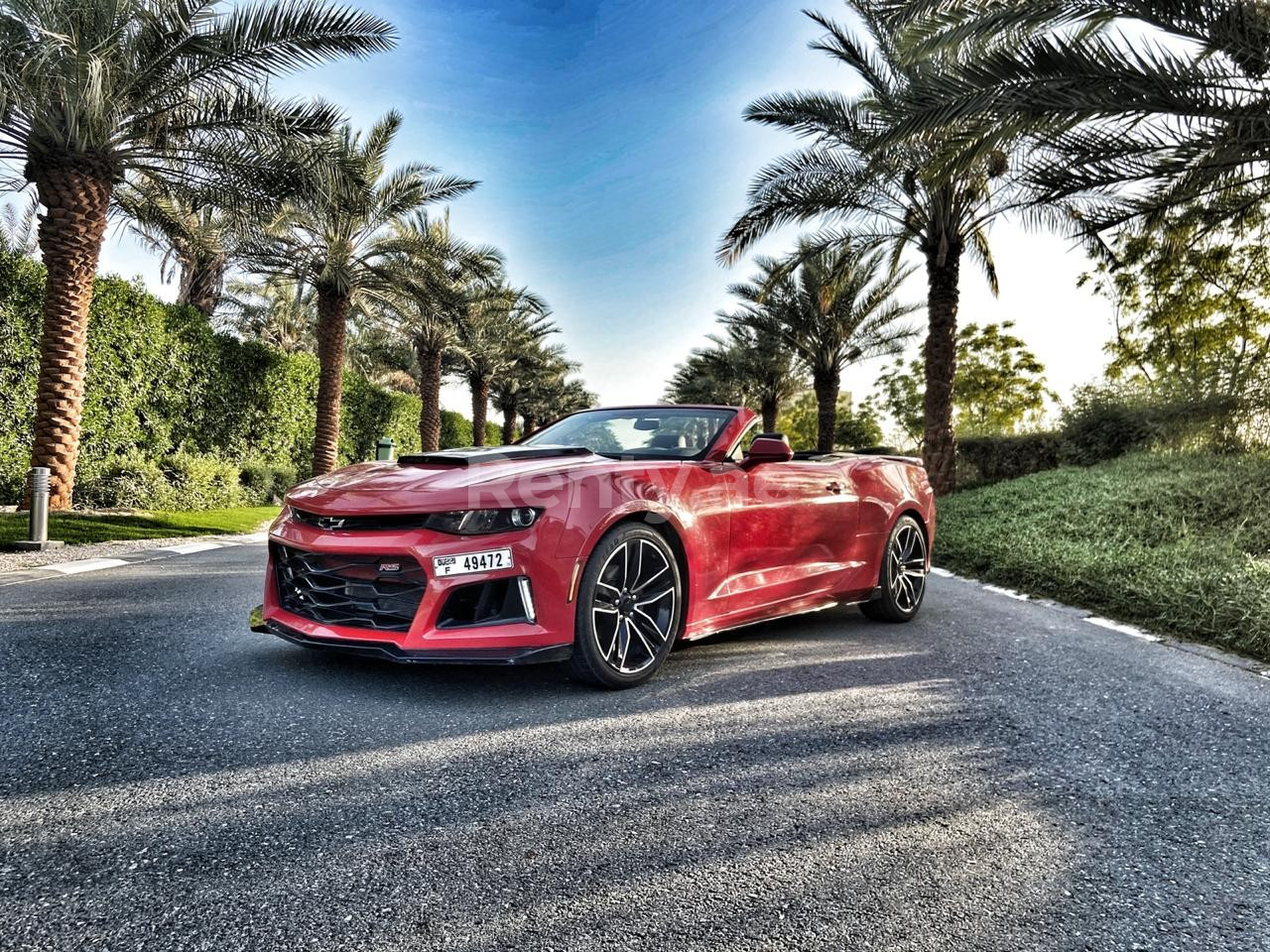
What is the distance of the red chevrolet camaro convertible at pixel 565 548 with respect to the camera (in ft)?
11.3

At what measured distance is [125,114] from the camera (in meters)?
11.5

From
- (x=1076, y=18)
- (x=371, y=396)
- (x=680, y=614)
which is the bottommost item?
(x=680, y=614)

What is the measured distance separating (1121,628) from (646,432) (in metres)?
3.88

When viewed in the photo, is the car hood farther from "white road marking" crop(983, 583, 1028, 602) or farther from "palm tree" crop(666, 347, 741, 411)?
"palm tree" crop(666, 347, 741, 411)

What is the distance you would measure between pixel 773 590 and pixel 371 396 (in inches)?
876

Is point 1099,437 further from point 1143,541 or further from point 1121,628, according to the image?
point 1121,628

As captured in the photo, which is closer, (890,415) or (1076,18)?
(1076,18)

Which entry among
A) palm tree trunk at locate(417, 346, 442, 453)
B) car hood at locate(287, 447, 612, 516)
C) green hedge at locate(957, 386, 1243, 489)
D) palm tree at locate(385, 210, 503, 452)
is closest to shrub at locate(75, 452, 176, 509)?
palm tree at locate(385, 210, 503, 452)

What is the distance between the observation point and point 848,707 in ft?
11.8

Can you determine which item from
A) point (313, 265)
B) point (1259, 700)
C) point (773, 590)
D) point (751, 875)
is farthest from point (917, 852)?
point (313, 265)

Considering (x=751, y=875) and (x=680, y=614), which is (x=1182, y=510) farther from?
(x=751, y=875)

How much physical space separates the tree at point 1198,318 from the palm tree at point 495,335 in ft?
59.2

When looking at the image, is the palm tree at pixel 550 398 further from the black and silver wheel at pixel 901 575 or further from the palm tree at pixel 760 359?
the black and silver wheel at pixel 901 575

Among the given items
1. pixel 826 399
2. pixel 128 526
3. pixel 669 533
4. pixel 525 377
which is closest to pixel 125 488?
pixel 128 526
